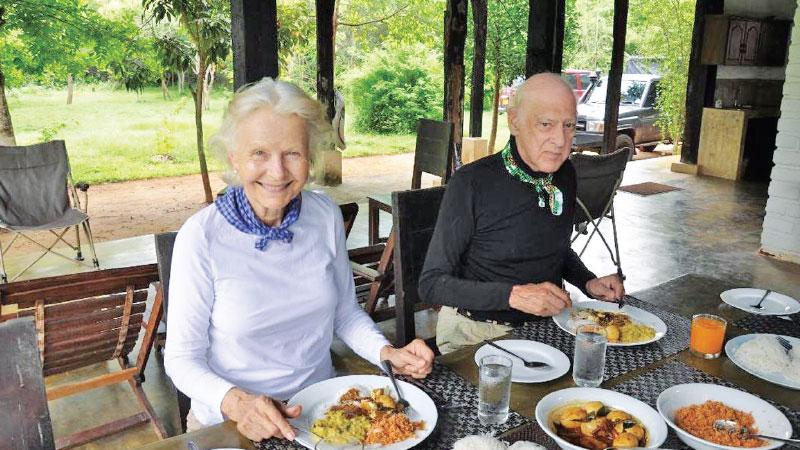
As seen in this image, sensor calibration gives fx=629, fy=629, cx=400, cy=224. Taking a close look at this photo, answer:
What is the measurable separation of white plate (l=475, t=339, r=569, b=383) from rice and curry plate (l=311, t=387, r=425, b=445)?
0.27m

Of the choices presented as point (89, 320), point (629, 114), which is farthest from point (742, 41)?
point (89, 320)

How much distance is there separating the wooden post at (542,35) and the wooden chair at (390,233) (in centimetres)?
90

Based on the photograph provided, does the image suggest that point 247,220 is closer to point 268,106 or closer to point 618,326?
point 268,106

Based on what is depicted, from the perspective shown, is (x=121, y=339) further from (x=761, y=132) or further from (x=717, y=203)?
(x=761, y=132)

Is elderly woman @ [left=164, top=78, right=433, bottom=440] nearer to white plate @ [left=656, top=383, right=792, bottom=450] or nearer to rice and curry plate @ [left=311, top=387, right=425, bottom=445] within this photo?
rice and curry plate @ [left=311, top=387, right=425, bottom=445]

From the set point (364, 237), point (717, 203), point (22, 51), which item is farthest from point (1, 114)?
point (717, 203)

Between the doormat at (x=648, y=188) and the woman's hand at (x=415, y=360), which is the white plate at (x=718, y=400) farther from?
the doormat at (x=648, y=188)

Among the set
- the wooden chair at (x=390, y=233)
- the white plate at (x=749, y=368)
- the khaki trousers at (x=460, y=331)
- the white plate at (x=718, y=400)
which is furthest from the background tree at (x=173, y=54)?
the white plate at (x=718, y=400)

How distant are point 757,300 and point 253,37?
266 centimetres

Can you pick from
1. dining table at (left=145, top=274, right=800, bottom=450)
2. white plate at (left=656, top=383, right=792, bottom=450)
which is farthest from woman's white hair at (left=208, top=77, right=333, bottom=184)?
white plate at (left=656, top=383, right=792, bottom=450)

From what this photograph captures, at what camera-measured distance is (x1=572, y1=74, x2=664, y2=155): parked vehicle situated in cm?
1052

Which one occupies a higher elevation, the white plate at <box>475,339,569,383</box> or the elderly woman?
the elderly woman

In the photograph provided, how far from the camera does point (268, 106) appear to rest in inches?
57.6

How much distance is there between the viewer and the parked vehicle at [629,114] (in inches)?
414
